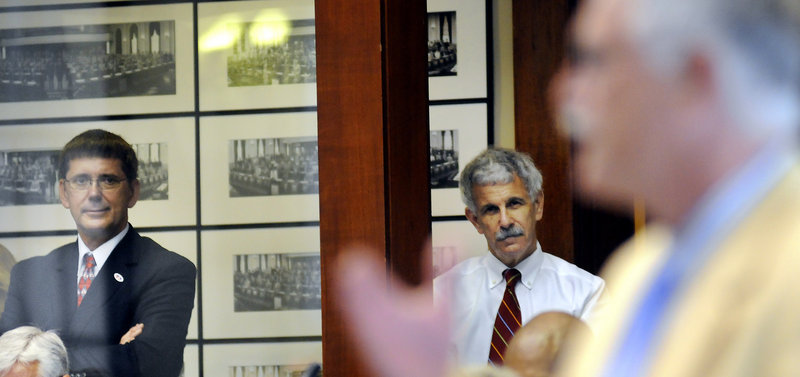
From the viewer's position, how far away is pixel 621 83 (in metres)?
0.79

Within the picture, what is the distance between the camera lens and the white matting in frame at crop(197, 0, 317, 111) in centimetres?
188

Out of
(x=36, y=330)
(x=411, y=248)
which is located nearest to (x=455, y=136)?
(x=411, y=248)

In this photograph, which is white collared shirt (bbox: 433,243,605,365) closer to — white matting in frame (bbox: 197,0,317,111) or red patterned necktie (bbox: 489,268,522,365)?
red patterned necktie (bbox: 489,268,522,365)

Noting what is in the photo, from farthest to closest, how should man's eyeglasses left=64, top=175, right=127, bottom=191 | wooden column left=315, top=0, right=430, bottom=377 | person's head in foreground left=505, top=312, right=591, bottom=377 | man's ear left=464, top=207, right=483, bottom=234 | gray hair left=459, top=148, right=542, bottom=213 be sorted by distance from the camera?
1. man's ear left=464, top=207, right=483, bottom=234
2. gray hair left=459, top=148, right=542, bottom=213
3. man's eyeglasses left=64, top=175, right=127, bottom=191
4. wooden column left=315, top=0, right=430, bottom=377
5. person's head in foreground left=505, top=312, right=591, bottom=377

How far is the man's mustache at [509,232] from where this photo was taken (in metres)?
3.14

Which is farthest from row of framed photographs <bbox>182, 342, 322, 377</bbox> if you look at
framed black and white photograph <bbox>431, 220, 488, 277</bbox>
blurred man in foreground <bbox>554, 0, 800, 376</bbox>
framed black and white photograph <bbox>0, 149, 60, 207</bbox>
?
framed black and white photograph <bbox>431, 220, 488, 277</bbox>

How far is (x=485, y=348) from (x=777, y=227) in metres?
2.38

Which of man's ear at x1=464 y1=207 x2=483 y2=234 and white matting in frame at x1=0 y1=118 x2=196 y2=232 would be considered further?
man's ear at x1=464 y1=207 x2=483 y2=234

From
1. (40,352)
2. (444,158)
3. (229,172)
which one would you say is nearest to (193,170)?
(229,172)

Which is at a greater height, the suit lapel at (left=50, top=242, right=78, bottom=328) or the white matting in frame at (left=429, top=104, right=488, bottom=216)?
the white matting in frame at (left=429, top=104, right=488, bottom=216)

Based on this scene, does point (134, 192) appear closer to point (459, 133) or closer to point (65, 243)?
point (65, 243)

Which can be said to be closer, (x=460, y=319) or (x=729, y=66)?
(x=729, y=66)

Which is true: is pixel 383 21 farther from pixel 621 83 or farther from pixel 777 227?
pixel 777 227

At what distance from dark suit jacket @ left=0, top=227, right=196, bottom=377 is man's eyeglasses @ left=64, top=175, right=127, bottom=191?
11 cm
